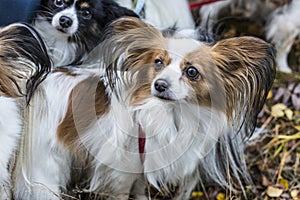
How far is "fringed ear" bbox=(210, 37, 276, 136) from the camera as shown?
3.17 metres

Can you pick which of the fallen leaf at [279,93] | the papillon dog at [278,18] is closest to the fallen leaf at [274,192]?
the fallen leaf at [279,93]

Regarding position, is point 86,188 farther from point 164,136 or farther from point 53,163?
point 164,136

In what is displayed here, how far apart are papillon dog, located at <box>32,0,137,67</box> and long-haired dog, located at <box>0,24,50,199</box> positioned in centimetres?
38

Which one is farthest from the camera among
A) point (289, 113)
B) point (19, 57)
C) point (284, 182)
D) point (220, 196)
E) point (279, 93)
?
point (279, 93)

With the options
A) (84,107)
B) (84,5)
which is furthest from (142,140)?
(84,5)

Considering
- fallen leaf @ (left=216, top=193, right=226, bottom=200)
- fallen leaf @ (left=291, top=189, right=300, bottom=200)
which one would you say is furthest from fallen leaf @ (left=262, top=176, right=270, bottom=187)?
fallen leaf @ (left=216, top=193, right=226, bottom=200)

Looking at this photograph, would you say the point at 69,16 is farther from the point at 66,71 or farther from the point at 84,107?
the point at 84,107

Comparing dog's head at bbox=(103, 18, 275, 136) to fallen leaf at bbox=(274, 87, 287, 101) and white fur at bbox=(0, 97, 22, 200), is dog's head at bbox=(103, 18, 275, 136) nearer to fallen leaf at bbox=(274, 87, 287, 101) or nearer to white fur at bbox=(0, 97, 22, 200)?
white fur at bbox=(0, 97, 22, 200)

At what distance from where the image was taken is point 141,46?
10.8 ft

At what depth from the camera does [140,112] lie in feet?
11.0

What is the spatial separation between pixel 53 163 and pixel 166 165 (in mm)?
550

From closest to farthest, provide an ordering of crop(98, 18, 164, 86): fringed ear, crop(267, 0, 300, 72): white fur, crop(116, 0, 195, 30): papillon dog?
crop(98, 18, 164, 86): fringed ear
crop(116, 0, 195, 30): papillon dog
crop(267, 0, 300, 72): white fur

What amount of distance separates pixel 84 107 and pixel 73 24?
403mm

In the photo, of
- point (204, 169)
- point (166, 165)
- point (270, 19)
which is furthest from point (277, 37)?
point (166, 165)
